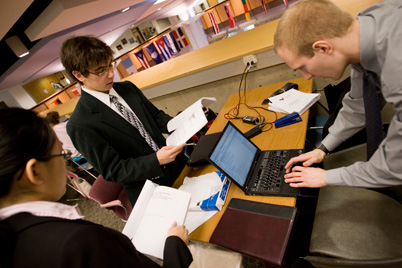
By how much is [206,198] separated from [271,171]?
0.40 m

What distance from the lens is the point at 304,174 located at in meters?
0.97

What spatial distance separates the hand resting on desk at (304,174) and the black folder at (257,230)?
0.15m

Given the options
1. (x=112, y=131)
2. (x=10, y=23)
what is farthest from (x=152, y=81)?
(x=10, y=23)

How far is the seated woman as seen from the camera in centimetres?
49

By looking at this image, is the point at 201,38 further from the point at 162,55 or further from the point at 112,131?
the point at 112,131

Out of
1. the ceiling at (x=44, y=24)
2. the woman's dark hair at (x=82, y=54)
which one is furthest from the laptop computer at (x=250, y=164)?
the ceiling at (x=44, y=24)

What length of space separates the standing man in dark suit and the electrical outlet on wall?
1221mm

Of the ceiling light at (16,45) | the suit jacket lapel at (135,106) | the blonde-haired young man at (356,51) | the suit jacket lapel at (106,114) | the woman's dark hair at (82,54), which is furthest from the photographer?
the ceiling light at (16,45)

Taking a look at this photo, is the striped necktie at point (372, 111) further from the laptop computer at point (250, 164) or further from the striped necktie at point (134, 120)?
the striped necktie at point (134, 120)

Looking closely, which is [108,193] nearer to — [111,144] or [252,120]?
[111,144]

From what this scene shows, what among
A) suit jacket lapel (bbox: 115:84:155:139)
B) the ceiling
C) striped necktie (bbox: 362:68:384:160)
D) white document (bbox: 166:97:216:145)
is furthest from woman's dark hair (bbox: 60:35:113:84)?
the ceiling

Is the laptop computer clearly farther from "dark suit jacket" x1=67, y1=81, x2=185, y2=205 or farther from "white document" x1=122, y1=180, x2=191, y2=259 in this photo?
"dark suit jacket" x1=67, y1=81, x2=185, y2=205

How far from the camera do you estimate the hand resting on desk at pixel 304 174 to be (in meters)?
0.94

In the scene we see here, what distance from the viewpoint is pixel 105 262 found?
0.55 m
